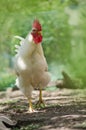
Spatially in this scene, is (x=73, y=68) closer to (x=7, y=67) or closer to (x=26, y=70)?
(x=7, y=67)

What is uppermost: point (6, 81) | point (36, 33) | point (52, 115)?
point (36, 33)

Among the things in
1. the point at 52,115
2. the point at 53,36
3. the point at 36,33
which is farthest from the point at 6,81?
the point at 52,115

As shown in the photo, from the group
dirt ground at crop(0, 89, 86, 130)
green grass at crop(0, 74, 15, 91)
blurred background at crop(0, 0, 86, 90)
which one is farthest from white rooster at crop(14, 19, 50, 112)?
blurred background at crop(0, 0, 86, 90)

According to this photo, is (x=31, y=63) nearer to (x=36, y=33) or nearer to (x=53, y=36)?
(x=36, y=33)

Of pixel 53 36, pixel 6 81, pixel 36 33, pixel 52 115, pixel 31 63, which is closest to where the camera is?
pixel 52 115

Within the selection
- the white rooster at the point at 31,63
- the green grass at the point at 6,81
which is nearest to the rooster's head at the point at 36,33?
the white rooster at the point at 31,63

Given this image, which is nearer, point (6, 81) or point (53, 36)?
point (6, 81)

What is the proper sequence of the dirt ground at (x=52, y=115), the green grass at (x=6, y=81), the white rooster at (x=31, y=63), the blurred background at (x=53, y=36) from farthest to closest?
the blurred background at (x=53, y=36) < the green grass at (x=6, y=81) < the white rooster at (x=31, y=63) < the dirt ground at (x=52, y=115)

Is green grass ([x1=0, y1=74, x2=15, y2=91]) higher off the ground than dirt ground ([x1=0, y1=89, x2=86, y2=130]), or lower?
higher

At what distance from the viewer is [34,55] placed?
6500 mm

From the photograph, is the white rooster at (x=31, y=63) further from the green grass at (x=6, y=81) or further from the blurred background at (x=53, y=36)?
the blurred background at (x=53, y=36)

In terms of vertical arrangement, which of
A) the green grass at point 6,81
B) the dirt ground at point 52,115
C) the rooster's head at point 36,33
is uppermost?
Answer: the rooster's head at point 36,33

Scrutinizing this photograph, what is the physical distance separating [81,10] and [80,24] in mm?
353

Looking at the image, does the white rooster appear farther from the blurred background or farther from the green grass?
the blurred background
